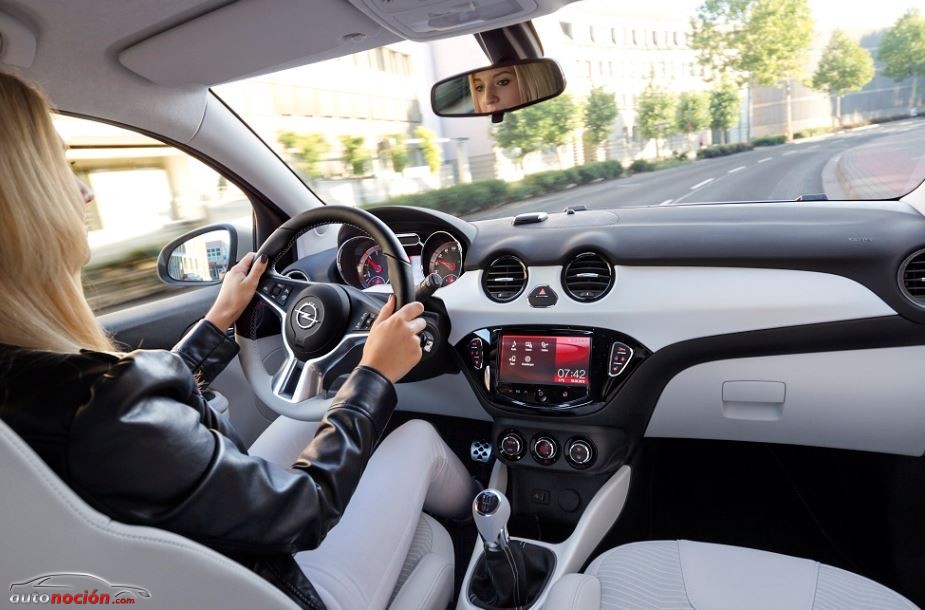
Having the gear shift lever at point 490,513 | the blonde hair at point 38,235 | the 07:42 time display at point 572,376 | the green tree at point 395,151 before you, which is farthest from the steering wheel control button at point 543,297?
the green tree at point 395,151

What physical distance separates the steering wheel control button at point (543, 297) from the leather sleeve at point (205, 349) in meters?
1.00

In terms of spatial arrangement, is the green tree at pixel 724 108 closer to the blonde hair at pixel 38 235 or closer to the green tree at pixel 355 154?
the blonde hair at pixel 38 235

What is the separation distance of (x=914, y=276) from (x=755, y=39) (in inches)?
39.3

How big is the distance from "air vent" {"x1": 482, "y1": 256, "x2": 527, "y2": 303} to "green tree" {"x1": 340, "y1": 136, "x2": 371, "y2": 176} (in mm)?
2176

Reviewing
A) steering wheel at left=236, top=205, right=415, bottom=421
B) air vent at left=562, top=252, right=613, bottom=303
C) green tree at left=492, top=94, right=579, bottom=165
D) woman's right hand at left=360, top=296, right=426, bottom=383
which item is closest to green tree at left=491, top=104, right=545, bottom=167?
green tree at left=492, top=94, right=579, bottom=165

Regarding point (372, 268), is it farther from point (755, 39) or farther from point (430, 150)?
point (430, 150)

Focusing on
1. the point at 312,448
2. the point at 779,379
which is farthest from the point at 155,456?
the point at 779,379

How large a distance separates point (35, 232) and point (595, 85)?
8.06 feet

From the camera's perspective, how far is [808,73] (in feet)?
7.08

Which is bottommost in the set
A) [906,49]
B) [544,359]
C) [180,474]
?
[544,359]

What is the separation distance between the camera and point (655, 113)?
2828 millimetres

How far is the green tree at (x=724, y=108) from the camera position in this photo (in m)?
2.38

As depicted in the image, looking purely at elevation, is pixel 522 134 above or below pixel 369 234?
above

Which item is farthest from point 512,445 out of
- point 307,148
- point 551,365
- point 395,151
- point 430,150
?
point 395,151
